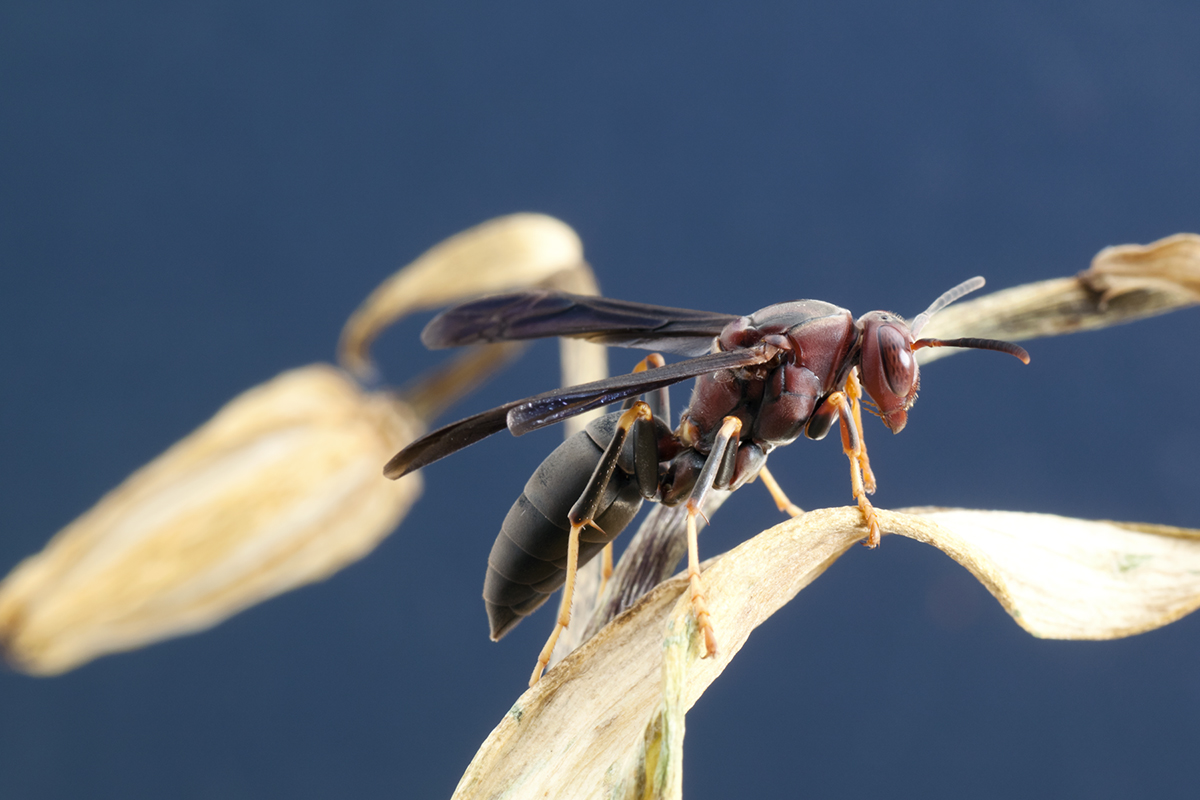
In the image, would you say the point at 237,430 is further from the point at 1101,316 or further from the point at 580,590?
the point at 1101,316

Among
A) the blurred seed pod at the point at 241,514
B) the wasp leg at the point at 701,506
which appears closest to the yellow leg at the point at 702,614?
the wasp leg at the point at 701,506

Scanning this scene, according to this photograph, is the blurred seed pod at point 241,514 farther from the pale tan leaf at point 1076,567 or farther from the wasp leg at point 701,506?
the pale tan leaf at point 1076,567

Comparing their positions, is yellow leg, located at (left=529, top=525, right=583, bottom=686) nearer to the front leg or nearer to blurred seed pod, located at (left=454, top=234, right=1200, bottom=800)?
blurred seed pod, located at (left=454, top=234, right=1200, bottom=800)

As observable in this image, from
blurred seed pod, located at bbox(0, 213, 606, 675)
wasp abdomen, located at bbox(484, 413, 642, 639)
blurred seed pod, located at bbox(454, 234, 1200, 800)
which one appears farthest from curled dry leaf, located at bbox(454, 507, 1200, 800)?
blurred seed pod, located at bbox(0, 213, 606, 675)

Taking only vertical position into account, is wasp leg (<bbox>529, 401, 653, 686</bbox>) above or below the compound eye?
below

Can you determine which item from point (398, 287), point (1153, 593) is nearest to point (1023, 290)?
point (1153, 593)

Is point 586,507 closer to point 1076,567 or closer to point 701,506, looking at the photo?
point 701,506

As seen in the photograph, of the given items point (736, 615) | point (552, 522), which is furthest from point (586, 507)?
point (736, 615)
